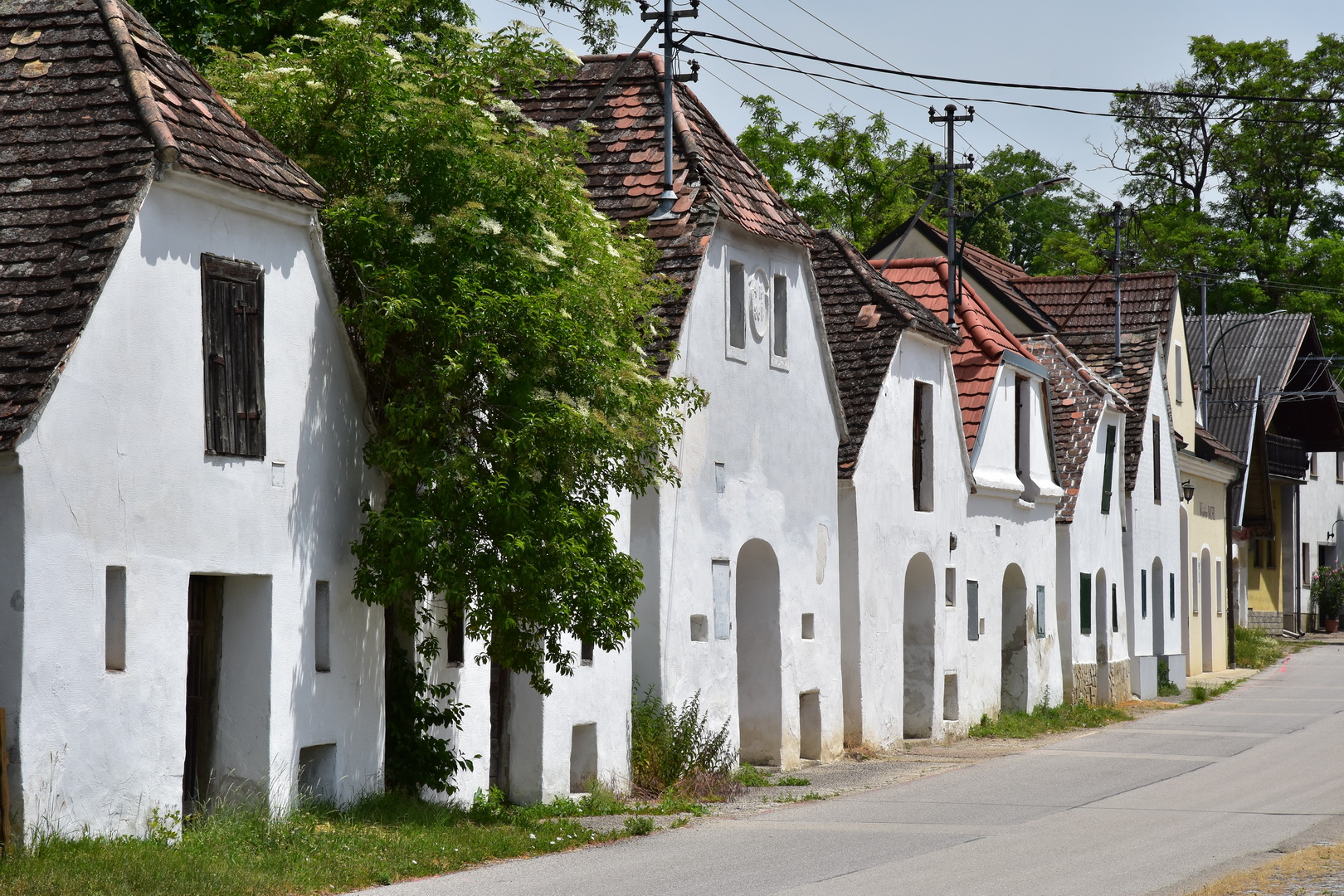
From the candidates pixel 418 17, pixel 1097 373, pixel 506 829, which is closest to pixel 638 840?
pixel 506 829

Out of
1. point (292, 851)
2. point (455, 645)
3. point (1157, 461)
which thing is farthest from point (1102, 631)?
point (292, 851)

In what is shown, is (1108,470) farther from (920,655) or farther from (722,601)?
(722,601)

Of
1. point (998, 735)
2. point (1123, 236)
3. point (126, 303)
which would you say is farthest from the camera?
point (1123, 236)

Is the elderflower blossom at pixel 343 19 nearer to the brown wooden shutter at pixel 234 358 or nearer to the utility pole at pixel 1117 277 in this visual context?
the brown wooden shutter at pixel 234 358

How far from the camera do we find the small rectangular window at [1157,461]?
3778 cm

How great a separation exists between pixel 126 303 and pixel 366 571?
3.14 m

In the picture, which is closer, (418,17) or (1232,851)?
(1232,851)

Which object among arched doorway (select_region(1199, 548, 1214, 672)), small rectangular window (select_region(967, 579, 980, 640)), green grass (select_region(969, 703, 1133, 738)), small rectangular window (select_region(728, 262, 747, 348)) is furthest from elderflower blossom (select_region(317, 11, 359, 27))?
arched doorway (select_region(1199, 548, 1214, 672))

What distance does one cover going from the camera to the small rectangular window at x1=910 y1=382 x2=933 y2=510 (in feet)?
83.0

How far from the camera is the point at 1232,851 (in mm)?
13258

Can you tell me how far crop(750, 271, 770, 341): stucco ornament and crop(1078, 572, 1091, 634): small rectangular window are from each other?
1389cm

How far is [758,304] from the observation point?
20.7 metres

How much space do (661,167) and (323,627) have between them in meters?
8.69

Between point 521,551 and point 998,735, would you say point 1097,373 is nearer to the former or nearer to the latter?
point 998,735
